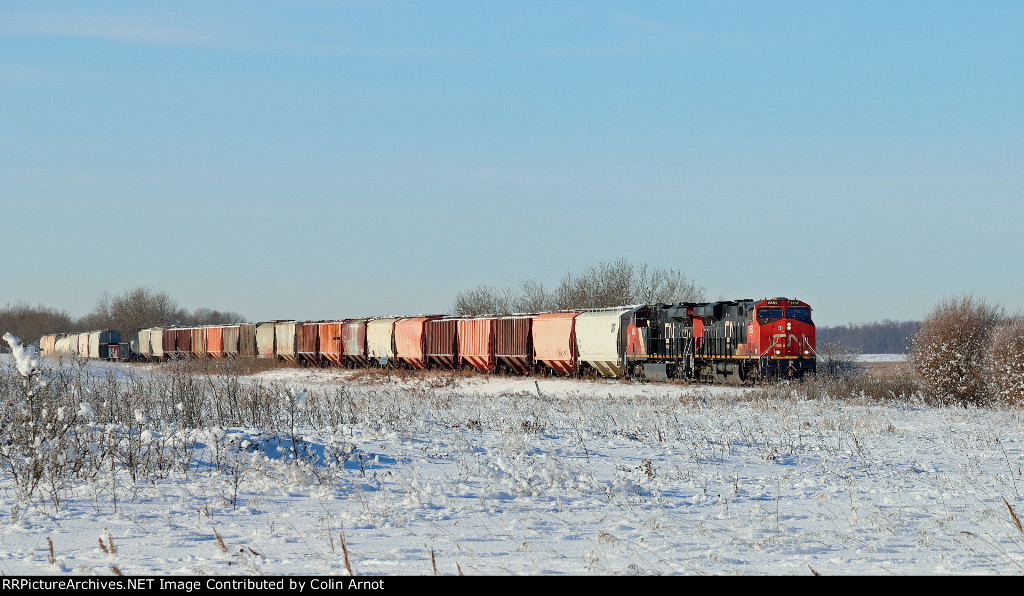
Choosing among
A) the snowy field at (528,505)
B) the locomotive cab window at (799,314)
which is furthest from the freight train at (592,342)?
the snowy field at (528,505)

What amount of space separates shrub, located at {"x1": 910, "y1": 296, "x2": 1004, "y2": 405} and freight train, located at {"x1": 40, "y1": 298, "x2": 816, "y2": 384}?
361 cm

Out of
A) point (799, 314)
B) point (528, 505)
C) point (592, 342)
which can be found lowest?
point (528, 505)

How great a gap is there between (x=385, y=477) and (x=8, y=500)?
346 centimetres

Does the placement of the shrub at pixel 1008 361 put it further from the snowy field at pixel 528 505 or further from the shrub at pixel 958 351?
the snowy field at pixel 528 505

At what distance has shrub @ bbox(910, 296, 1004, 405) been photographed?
26875 mm

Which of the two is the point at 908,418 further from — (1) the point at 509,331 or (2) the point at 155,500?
(1) the point at 509,331

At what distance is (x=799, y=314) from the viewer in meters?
28.8

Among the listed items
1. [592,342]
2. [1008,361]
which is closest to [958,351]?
[1008,361]

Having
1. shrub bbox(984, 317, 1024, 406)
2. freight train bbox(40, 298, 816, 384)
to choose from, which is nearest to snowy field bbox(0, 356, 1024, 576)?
shrub bbox(984, 317, 1024, 406)

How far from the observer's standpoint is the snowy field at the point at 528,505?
5918 mm

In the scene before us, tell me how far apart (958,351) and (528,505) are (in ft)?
77.9

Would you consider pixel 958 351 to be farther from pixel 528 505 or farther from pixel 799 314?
pixel 528 505

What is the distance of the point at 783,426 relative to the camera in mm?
14859

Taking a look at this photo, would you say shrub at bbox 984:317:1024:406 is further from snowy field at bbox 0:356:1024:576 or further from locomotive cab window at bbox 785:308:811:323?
snowy field at bbox 0:356:1024:576
